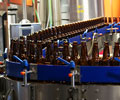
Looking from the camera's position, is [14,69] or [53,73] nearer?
[53,73]

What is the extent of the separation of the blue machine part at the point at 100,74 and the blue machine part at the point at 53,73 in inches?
4.5

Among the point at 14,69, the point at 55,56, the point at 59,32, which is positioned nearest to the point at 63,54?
the point at 55,56

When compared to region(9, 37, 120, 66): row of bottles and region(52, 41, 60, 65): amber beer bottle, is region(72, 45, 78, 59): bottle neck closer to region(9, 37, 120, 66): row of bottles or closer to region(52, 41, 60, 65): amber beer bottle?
region(9, 37, 120, 66): row of bottles

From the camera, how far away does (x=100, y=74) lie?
2082mm

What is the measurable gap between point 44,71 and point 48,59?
0.20 metres

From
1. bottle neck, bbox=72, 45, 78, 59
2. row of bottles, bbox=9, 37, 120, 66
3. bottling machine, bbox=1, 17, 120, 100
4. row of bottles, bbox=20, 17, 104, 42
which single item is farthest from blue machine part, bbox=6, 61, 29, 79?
row of bottles, bbox=20, 17, 104, 42

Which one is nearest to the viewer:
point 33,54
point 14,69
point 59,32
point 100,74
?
point 100,74

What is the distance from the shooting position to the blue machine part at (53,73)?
7.00ft

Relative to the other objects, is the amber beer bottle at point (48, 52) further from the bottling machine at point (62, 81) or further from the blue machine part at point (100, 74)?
the blue machine part at point (100, 74)

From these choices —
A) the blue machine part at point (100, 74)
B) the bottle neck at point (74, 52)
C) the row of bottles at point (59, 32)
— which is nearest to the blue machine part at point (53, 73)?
the blue machine part at point (100, 74)

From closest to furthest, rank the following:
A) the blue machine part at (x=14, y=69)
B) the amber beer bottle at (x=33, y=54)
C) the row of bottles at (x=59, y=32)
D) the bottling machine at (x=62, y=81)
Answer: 1. the bottling machine at (x=62, y=81)
2. the blue machine part at (x=14, y=69)
3. the amber beer bottle at (x=33, y=54)
4. the row of bottles at (x=59, y=32)

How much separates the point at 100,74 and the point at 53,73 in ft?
1.07

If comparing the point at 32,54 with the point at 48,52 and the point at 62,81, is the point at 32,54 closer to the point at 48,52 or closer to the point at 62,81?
the point at 48,52

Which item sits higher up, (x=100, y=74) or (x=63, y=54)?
(x=63, y=54)
